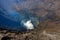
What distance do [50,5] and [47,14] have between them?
0.36 meters

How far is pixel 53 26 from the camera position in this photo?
4.32m

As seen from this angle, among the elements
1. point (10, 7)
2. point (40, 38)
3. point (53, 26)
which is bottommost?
point (40, 38)

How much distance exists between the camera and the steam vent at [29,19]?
13.1 feet

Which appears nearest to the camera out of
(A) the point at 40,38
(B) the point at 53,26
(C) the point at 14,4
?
(A) the point at 40,38

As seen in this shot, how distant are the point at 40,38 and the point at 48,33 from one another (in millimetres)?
301

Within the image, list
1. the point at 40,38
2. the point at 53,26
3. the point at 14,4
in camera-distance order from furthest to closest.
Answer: the point at 14,4
the point at 53,26
the point at 40,38

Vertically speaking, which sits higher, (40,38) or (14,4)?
(14,4)

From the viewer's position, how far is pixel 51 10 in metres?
4.63

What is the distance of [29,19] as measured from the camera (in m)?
4.38

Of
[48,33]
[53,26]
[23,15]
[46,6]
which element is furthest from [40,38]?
[46,6]

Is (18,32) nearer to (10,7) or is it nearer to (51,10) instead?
(10,7)

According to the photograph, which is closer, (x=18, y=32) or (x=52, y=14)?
(x=18, y=32)

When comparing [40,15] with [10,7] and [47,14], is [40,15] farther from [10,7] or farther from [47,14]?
[10,7]

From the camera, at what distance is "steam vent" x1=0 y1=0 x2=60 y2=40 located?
13.1ft
